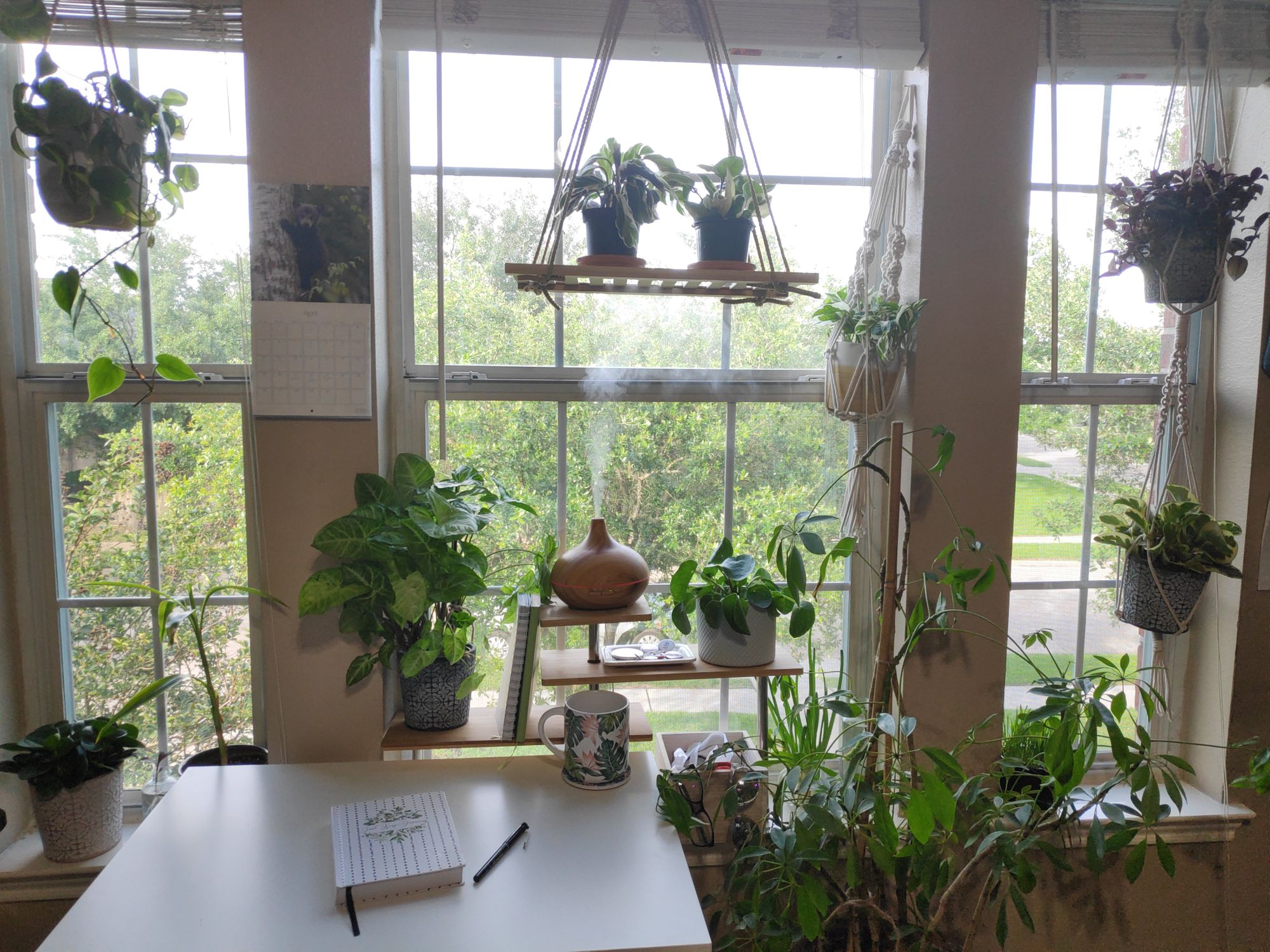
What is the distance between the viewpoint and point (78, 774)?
1.51 m

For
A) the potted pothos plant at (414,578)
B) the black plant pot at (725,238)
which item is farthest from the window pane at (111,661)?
the black plant pot at (725,238)

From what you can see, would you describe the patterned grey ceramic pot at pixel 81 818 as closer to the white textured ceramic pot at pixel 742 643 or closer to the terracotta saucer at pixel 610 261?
the white textured ceramic pot at pixel 742 643

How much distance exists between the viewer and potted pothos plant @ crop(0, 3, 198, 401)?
1.24 meters

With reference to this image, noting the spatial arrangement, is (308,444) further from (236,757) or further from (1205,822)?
(1205,822)

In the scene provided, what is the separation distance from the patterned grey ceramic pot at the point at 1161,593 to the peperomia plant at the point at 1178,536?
19 mm

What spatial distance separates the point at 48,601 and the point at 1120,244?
2456 millimetres

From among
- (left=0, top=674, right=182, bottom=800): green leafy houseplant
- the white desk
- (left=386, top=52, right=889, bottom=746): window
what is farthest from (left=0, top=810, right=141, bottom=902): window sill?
(left=386, top=52, right=889, bottom=746): window

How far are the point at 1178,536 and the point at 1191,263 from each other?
0.57 meters

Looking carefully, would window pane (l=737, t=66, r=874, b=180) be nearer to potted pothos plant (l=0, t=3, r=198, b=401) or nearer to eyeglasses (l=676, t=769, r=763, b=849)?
potted pothos plant (l=0, t=3, r=198, b=401)

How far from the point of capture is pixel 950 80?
1600 mm

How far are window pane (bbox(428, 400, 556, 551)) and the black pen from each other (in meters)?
0.65

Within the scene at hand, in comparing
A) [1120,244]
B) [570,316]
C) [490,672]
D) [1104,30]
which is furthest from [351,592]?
[1104,30]

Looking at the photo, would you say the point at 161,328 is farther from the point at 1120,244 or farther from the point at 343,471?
the point at 1120,244

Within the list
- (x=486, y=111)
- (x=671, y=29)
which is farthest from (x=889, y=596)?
(x=486, y=111)
